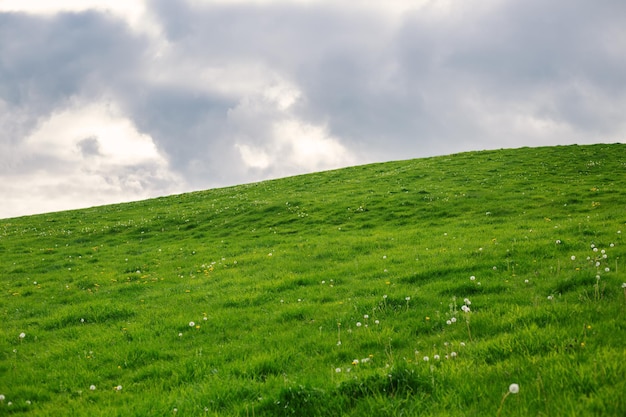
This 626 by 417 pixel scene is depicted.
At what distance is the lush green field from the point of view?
18.2 ft

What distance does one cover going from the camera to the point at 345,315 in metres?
10.0

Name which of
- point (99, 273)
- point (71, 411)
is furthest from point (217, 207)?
point (71, 411)

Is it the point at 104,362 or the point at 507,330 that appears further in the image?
the point at 104,362

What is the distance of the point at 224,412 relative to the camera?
5.89 meters

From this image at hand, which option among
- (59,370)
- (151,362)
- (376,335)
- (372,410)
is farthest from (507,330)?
(59,370)

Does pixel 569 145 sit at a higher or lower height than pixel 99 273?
higher

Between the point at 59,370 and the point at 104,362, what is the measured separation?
878 millimetres

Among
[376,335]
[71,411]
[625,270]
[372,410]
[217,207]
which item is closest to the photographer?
[372,410]

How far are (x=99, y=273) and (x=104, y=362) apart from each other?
1251cm

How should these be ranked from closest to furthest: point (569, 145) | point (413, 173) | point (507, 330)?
point (507, 330), point (413, 173), point (569, 145)

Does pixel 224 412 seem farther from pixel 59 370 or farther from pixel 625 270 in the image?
pixel 625 270

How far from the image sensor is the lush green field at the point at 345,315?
5.55 m

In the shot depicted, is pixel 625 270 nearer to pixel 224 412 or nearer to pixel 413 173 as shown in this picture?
pixel 224 412

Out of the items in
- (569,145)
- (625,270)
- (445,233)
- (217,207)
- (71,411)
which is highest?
(569,145)
